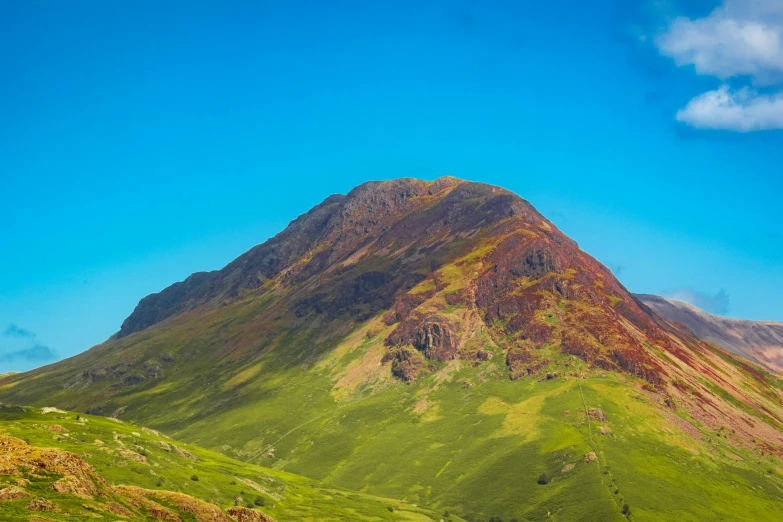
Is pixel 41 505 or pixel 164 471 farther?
pixel 164 471

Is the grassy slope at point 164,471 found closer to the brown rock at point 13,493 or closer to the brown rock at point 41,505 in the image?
the brown rock at point 13,493

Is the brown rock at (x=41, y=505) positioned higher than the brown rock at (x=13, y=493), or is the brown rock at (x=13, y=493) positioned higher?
the brown rock at (x=13, y=493)

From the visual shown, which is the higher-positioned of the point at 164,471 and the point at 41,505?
the point at 41,505

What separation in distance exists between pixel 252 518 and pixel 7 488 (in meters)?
38.6

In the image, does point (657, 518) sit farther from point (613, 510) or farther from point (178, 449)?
point (178, 449)

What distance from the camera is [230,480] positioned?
557 feet

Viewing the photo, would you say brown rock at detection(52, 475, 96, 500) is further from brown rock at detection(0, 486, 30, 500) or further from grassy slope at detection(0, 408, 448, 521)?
grassy slope at detection(0, 408, 448, 521)

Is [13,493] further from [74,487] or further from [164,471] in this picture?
[164,471]


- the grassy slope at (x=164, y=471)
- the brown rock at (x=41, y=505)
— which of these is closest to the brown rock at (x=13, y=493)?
the brown rock at (x=41, y=505)

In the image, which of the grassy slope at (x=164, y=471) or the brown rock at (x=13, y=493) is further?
the grassy slope at (x=164, y=471)

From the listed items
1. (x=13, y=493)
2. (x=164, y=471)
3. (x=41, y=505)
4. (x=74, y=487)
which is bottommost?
(x=164, y=471)

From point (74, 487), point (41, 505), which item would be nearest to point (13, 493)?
point (41, 505)

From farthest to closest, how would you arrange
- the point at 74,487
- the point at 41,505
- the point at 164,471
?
the point at 164,471, the point at 74,487, the point at 41,505

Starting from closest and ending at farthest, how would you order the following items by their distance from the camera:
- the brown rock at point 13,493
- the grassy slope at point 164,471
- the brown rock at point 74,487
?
the brown rock at point 13,493 < the brown rock at point 74,487 < the grassy slope at point 164,471
